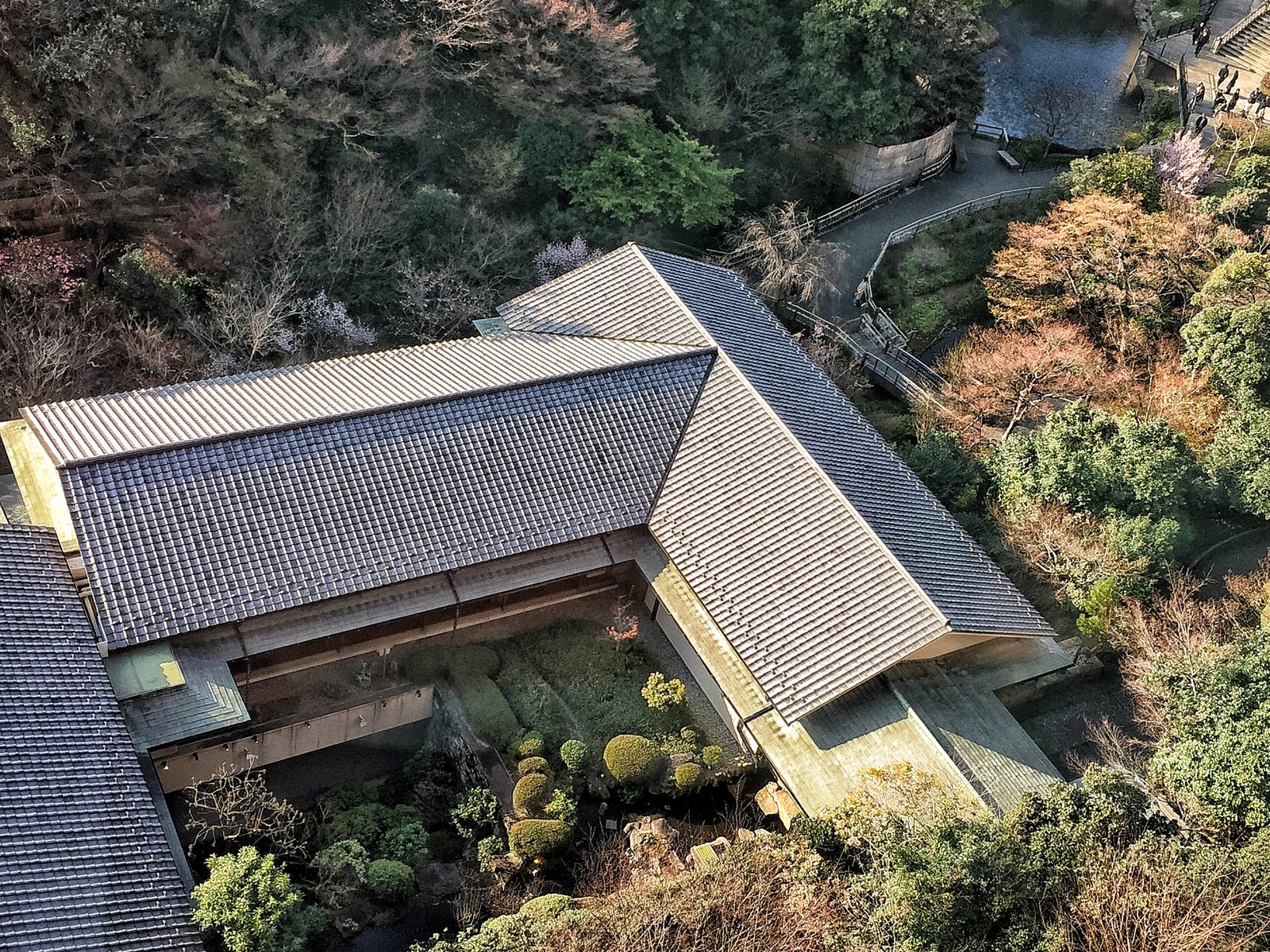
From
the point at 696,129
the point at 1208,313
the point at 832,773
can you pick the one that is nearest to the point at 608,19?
the point at 696,129

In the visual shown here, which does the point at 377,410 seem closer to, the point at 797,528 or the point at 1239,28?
the point at 797,528

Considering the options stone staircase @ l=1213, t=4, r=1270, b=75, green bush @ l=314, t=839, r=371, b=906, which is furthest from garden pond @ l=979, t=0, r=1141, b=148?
green bush @ l=314, t=839, r=371, b=906

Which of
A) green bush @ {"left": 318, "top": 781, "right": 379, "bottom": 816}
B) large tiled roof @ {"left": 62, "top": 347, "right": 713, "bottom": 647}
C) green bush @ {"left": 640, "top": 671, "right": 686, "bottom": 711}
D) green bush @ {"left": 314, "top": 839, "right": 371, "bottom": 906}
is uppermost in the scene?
large tiled roof @ {"left": 62, "top": 347, "right": 713, "bottom": 647}

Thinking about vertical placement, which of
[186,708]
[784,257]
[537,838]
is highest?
[784,257]

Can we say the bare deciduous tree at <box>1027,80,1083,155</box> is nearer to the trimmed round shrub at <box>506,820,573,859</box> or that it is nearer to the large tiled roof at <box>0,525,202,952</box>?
the trimmed round shrub at <box>506,820,573,859</box>

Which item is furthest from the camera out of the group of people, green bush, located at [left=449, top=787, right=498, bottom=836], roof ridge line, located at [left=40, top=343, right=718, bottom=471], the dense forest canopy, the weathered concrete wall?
the group of people

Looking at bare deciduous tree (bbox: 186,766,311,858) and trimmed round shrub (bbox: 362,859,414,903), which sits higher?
bare deciduous tree (bbox: 186,766,311,858)

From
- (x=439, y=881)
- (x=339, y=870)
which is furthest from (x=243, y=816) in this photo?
(x=439, y=881)
